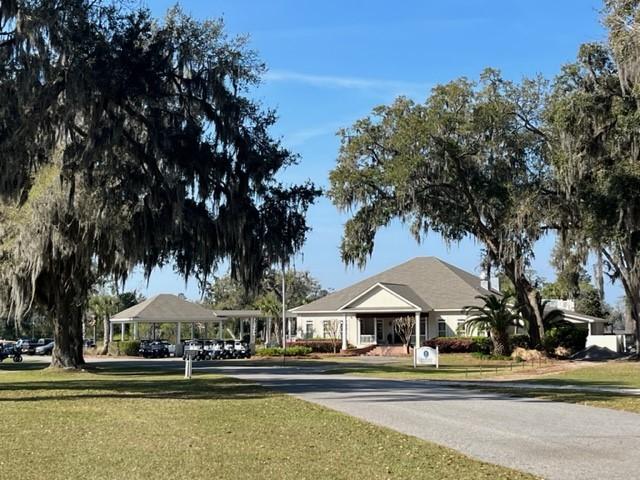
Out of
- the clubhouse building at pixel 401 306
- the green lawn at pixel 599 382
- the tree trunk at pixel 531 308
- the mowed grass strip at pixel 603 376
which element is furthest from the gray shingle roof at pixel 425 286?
the mowed grass strip at pixel 603 376

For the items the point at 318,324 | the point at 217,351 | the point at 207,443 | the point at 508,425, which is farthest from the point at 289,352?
the point at 207,443

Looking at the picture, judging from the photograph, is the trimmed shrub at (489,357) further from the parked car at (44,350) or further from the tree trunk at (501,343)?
the parked car at (44,350)

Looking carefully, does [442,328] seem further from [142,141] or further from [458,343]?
[142,141]

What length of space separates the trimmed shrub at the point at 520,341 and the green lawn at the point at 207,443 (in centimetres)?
2504

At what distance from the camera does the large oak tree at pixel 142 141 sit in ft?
56.5

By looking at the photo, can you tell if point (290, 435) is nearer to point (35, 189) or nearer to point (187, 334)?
A: point (35, 189)

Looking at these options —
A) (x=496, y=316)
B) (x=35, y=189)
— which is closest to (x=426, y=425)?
(x=35, y=189)

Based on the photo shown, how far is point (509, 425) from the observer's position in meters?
13.3

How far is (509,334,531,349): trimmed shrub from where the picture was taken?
40.6 m

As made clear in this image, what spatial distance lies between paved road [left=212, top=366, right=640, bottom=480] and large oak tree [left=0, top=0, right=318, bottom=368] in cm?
483

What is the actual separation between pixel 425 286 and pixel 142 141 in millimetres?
38161

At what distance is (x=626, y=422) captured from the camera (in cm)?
1369

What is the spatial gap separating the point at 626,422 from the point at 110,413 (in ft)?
30.4

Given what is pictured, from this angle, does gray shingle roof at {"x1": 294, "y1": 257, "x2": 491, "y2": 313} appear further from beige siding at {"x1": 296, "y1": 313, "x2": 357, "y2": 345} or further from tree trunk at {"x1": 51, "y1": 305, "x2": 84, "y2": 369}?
tree trunk at {"x1": 51, "y1": 305, "x2": 84, "y2": 369}
